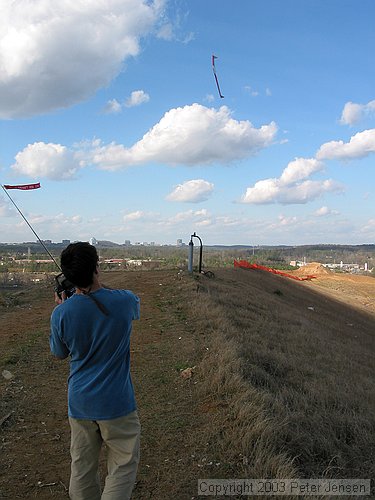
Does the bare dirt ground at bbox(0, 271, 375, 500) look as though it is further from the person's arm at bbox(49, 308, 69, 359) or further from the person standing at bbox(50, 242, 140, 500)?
the person's arm at bbox(49, 308, 69, 359)

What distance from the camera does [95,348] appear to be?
9.95ft

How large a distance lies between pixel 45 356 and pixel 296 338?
690cm

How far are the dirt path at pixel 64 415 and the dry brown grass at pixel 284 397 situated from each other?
1.34 ft

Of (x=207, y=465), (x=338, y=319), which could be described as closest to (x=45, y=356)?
(x=207, y=465)

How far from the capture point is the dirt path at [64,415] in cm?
430

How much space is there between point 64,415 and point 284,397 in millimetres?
3136

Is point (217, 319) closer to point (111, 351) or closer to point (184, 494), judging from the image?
point (184, 494)

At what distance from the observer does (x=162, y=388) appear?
22.7 ft

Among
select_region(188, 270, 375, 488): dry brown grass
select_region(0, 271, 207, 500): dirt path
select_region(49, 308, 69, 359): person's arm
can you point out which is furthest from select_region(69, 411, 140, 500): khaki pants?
select_region(188, 270, 375, 488): dry brown grass

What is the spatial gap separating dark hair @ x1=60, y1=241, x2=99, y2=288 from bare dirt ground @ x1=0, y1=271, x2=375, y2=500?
84.4 inches

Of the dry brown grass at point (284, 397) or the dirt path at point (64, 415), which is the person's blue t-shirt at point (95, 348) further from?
→ the dry brown grass at point (284, 397)

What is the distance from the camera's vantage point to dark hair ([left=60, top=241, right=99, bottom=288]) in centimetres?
294

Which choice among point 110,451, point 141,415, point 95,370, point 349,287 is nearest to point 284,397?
point 141,415

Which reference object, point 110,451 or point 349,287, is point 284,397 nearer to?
point 110,451
